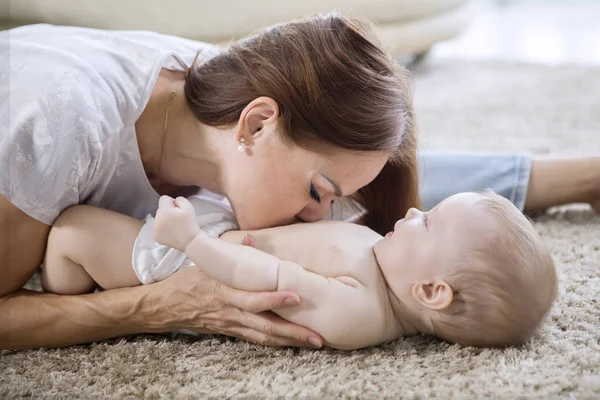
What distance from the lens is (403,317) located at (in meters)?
1.13

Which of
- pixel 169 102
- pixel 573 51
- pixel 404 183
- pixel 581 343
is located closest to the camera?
pixel 581 343

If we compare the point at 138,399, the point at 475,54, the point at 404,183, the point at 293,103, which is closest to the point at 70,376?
the point at 138,399

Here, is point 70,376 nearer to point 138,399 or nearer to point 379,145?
point 138,399

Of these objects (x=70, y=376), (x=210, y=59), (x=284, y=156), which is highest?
(x=210, y=59)

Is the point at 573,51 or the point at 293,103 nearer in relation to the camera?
the point at 293,103

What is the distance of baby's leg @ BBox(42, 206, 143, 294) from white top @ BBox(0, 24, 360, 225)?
3 cm

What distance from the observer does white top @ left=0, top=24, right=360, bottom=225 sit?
1062 mm

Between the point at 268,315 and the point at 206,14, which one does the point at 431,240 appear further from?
the point at 206,14

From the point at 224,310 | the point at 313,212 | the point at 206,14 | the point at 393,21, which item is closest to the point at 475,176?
the point at 313,212

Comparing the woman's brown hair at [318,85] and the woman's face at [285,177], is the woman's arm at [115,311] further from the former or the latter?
the woman's brown hair at [318,85]

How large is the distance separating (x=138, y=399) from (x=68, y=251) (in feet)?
0.96

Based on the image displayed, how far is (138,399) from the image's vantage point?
97cm

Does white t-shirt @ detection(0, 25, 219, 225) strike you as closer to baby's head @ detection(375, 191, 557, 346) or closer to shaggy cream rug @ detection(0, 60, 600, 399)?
shaggy cream rug @ detection(0, 60, 600, 399)

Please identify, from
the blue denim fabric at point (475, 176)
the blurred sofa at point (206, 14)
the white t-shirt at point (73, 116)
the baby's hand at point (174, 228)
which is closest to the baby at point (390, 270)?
the baby's hand at point (174, 228)
